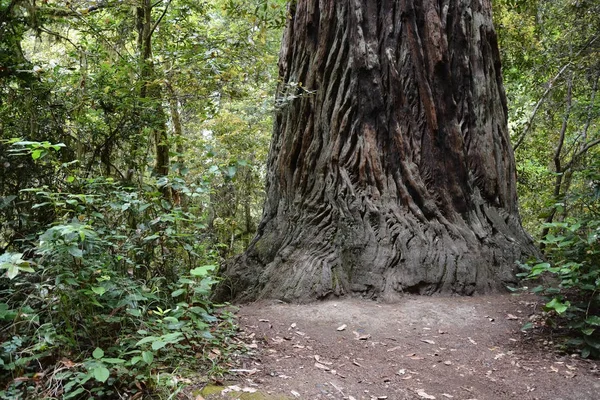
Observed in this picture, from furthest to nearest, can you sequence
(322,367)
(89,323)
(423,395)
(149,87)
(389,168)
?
(149,87), (389,168), (322,367), (423,395), (89,323)

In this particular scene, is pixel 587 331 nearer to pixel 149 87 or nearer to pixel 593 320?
pixel 593 320

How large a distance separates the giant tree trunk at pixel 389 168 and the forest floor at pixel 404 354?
0.39 m

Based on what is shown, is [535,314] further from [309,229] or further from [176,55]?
[176,55]

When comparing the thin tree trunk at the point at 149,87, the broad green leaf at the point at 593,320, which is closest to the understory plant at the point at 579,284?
the broad green leaf at the point at 593,320

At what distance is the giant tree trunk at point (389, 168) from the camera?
5.30 m

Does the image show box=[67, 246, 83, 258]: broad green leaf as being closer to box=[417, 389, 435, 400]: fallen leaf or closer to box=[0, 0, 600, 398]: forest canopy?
box=[0, 0, 600, 398]: forest canopy

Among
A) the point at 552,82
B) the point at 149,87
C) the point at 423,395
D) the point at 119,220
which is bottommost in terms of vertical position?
the point at 423,395

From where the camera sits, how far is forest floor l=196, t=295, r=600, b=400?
3.27m

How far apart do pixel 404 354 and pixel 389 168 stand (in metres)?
2.52

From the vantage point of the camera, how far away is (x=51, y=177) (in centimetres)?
430

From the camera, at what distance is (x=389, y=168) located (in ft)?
19.0

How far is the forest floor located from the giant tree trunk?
15.2 inches

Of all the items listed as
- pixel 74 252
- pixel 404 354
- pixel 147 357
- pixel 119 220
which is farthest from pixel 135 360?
pixel 404 354

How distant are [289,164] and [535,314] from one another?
3513 mm
